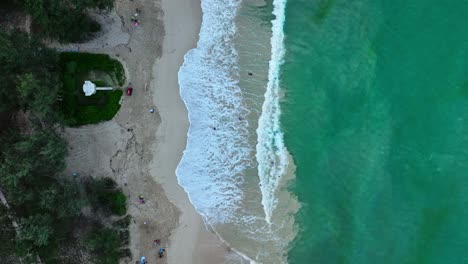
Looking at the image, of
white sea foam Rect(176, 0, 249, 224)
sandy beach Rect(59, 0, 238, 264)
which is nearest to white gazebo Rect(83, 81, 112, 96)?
sandy beach Rect(59, 0, 238, 264)

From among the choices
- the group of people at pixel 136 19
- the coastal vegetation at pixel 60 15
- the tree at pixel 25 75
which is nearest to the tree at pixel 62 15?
the coastal vegetation at pixel 60 15

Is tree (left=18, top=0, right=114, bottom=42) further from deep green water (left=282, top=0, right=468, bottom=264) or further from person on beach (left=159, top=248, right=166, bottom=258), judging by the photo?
person on beach (left=159, top=248, right=166, bottom=258)

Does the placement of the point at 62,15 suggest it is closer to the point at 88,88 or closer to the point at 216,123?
the point at 88,88

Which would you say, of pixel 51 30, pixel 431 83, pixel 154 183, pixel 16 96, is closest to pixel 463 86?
pixel 431 83

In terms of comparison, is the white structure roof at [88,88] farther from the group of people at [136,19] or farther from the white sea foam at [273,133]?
the white sea foam at [273,133]

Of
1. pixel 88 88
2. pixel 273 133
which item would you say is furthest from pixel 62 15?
pixel 273 133

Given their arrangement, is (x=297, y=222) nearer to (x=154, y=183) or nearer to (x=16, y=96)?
(x=154, y=183)
